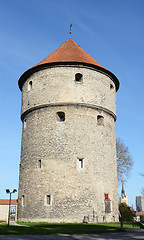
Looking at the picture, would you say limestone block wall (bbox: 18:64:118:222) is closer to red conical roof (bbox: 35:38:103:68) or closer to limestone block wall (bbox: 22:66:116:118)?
limestone block wall (bbox: 22:66:116:118)

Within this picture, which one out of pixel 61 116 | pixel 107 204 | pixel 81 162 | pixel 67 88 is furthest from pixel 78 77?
pixel 107 204

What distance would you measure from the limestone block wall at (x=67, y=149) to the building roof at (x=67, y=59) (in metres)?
0.46

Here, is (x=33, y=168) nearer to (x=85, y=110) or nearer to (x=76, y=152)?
(x=76, y=152)

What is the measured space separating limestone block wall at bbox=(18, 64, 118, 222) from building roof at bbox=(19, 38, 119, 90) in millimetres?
457

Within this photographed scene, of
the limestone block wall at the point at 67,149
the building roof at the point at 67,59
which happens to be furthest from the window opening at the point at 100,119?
the building roof at the point at 67,59

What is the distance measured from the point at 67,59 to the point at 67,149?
6.48 metres

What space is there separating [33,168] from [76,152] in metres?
3.03

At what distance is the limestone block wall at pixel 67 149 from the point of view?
15594 mm

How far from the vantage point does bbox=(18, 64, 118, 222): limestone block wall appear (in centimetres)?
1559

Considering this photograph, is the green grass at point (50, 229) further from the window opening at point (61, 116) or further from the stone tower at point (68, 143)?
the window opening at point (61, 116)

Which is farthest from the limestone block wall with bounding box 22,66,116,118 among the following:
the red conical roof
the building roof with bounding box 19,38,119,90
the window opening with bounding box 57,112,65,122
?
the window opening with bounding box 57,112,65,122

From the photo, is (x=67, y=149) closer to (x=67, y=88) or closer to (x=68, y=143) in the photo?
(x=68, y=143)

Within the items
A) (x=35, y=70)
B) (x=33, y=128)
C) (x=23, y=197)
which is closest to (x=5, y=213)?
(x=23, y=197)

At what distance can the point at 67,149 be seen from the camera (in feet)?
53.7
